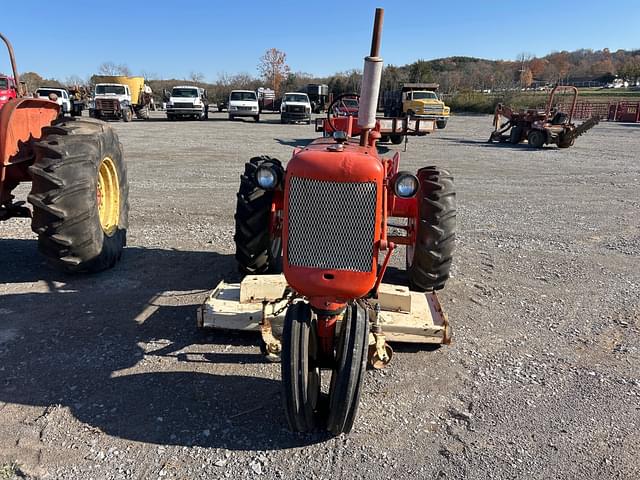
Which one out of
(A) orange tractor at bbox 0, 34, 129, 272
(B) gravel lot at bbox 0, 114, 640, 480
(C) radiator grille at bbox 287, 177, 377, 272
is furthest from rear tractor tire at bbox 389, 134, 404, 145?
(C) radiator grille at bbox 287, 177, 377, 272

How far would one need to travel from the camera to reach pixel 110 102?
27953 millimetres

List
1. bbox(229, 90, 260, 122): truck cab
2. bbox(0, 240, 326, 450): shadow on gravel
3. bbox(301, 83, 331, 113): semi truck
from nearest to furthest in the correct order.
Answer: bbox(0, 240, 326, 450): shadow on gravel
bbox(229, 90, 260, 122): truck cab
bbox(301, 83, 331, 113): semi truck

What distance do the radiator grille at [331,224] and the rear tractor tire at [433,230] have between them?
5.80ft

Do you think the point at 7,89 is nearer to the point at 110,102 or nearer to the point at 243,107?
the point at 110,102

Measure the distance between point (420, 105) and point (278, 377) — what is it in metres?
24.3

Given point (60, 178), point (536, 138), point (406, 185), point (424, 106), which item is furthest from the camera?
point (424, 106)

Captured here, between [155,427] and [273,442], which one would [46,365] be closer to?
[155,427]

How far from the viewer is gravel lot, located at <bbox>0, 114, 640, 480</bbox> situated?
109 inches

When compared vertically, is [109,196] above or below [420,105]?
below

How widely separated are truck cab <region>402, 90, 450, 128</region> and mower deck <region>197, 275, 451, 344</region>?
2249cm

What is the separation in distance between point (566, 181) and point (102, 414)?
11.4 metres

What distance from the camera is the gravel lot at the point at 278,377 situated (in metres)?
2.77

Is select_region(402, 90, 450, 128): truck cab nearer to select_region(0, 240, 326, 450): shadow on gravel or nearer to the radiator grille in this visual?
select_region(0, 240, 326, 450): shadow on gravel

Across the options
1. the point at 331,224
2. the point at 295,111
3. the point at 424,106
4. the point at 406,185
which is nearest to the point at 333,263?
the point at 331,224
